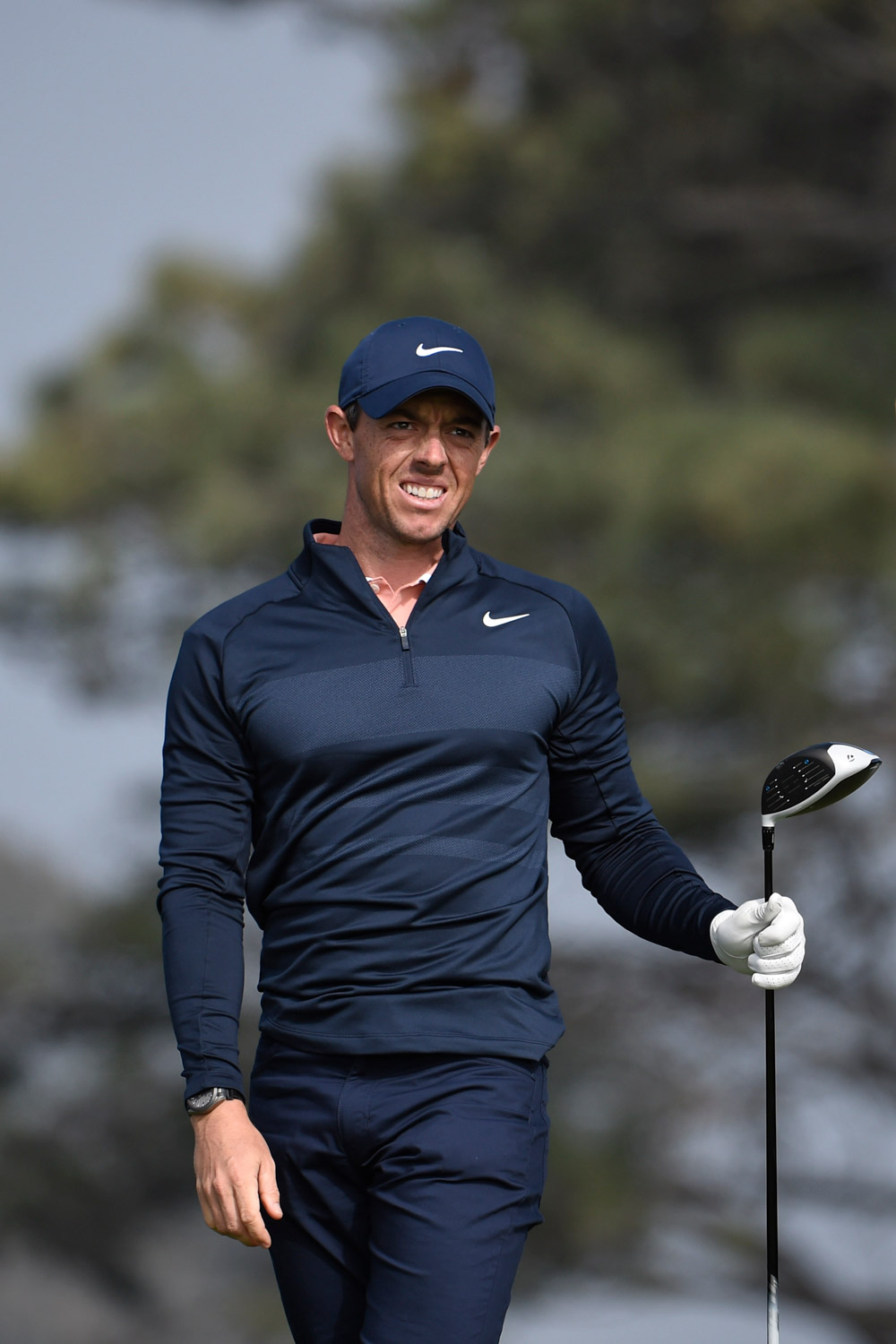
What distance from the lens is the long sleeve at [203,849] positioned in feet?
5.95

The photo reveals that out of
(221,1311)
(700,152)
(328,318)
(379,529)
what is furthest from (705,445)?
(379,529)

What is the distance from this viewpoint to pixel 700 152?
800 centimetres

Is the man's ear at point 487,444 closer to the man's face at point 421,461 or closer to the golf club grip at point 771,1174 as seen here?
the man's face at point 421,461

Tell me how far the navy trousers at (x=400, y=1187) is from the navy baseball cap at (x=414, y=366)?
708mm

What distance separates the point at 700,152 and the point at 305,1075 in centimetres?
691

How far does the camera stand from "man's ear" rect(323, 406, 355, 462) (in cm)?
202

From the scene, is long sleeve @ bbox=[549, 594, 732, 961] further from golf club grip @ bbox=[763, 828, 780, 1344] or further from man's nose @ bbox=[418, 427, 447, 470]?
man's nose @ bbox=[418, 427, 447, 470]

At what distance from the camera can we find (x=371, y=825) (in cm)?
181

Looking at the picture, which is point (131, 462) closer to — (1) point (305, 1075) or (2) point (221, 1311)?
(2) point (221, 1311)

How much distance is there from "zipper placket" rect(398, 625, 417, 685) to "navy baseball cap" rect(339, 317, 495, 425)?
243 mm

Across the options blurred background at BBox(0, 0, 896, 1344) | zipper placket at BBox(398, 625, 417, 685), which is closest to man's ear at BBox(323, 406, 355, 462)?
zipper placket at BBox(398, 625, 417, 685)

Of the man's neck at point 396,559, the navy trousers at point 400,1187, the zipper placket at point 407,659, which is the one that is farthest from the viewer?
the man's neck at point 396,559

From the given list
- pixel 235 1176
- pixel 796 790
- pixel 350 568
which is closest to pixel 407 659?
pixel 350 568

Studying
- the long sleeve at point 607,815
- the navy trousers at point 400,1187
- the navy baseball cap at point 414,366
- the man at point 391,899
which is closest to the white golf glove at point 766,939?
the man at point 391,899
